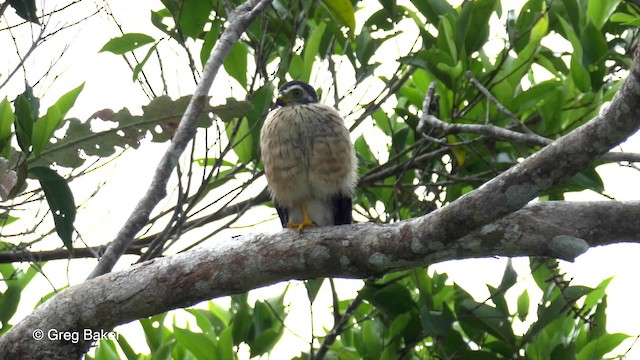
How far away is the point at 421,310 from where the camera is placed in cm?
389

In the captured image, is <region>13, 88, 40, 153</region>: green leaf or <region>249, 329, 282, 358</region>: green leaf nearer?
<region>13, 88, 40, 153</region>: green leaf

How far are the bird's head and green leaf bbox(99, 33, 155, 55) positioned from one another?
0.63 meters

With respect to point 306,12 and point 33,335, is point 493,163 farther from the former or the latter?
point 33,335

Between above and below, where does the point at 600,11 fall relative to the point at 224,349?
above

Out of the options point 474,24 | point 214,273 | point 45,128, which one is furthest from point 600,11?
point 45,128

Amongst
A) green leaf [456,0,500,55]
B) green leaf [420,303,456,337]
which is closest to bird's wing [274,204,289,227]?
green leaf [420,303,456,337]

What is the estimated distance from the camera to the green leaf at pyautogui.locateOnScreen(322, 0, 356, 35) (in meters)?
4.02

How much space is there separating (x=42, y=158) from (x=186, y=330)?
95 centimetres

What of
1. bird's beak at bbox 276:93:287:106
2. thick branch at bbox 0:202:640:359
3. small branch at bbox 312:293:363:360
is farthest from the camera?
bird's beak at bbox 276:93:287:106

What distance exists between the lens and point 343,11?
4.05 m

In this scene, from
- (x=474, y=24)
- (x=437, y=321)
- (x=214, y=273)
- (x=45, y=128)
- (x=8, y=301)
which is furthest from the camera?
(x=8, y=301)

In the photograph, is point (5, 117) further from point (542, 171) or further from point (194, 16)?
point (542, 171)

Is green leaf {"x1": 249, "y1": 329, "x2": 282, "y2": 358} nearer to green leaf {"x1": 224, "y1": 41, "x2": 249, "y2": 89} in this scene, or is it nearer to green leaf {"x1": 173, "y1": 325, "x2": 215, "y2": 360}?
green leaf {"x1": 173, "y1": 325, "x2": 215, "y2": 360}

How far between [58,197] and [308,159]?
121cm
